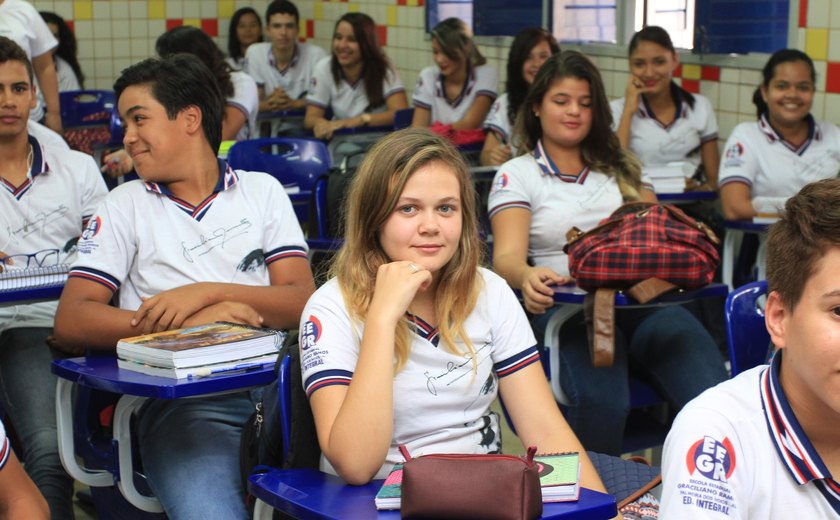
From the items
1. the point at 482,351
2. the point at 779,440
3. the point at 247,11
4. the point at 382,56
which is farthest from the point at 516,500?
the point at 247,11

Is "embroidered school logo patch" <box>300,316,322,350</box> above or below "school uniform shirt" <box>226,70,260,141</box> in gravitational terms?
below

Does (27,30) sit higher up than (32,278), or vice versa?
(27,30)

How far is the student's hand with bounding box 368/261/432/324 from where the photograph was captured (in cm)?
196

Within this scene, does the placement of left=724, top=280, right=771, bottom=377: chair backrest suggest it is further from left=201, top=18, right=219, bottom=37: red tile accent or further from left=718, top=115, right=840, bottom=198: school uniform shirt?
left=201, top=18, right=219, bottom=37: red tile accent

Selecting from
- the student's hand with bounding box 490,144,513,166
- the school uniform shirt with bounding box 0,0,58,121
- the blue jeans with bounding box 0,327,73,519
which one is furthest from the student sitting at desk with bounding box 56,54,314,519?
the student's hand with bounding box 490,144,513,166

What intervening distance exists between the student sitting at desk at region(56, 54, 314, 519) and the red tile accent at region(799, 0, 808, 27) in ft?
9.48

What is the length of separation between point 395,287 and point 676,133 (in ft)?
11.5

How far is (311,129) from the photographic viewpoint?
7000 mm

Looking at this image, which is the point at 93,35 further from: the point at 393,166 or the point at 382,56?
the point at 393,166

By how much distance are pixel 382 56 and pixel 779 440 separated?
569cm

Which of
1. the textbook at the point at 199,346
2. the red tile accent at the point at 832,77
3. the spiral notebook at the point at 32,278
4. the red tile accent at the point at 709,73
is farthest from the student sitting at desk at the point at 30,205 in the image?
the red tile accent at the point at 709,73

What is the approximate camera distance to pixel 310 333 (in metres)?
2.01

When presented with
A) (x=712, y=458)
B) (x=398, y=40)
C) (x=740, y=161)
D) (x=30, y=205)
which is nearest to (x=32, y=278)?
(x=30, y=205)

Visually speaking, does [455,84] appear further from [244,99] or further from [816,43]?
[816,43]
